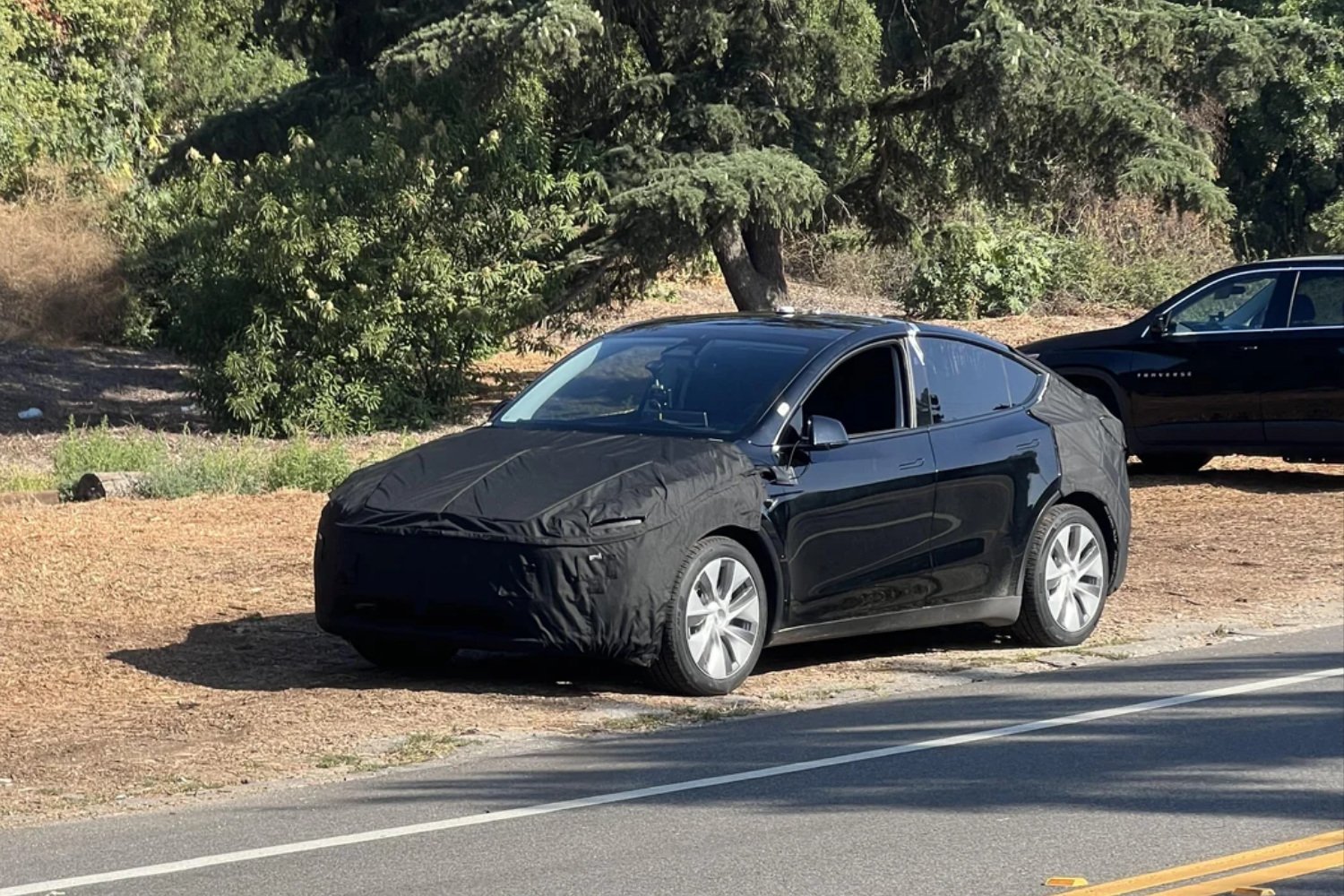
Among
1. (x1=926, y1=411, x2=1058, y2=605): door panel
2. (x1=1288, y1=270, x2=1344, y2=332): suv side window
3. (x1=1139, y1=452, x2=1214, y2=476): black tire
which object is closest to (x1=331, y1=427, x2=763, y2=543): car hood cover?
(x1=926, y1=411, x2=1058, y2=605): door panel

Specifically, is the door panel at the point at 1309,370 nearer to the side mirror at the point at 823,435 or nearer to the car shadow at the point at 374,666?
the car shadow at the point at 374,666

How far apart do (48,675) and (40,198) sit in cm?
2273

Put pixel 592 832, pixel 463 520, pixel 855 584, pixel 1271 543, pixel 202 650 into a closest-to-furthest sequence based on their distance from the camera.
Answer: pixel 592 832 < pixel 463 520 < pixel 855 584 < pixel 202 650 < pixel 1271 543

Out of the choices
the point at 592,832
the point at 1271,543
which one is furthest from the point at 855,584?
the point at 1271,543

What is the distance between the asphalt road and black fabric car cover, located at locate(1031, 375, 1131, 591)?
5.98 ft

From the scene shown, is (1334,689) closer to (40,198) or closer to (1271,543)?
(1271,543)

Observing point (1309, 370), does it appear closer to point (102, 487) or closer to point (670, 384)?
point (670, 384)

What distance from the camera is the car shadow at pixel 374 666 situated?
9.84m

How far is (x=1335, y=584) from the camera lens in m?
13.1

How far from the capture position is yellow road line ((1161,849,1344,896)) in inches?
245

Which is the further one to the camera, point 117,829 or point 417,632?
point 417,632

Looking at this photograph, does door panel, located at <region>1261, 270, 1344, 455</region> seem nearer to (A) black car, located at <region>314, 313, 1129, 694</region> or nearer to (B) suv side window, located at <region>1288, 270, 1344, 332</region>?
(B) suv side window, located at <region>1288, 270, 1344, 332</region>

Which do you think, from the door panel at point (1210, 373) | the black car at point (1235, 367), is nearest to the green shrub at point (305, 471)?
the black car at point (1235, 367)

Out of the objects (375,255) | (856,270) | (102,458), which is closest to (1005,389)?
(102,458)
